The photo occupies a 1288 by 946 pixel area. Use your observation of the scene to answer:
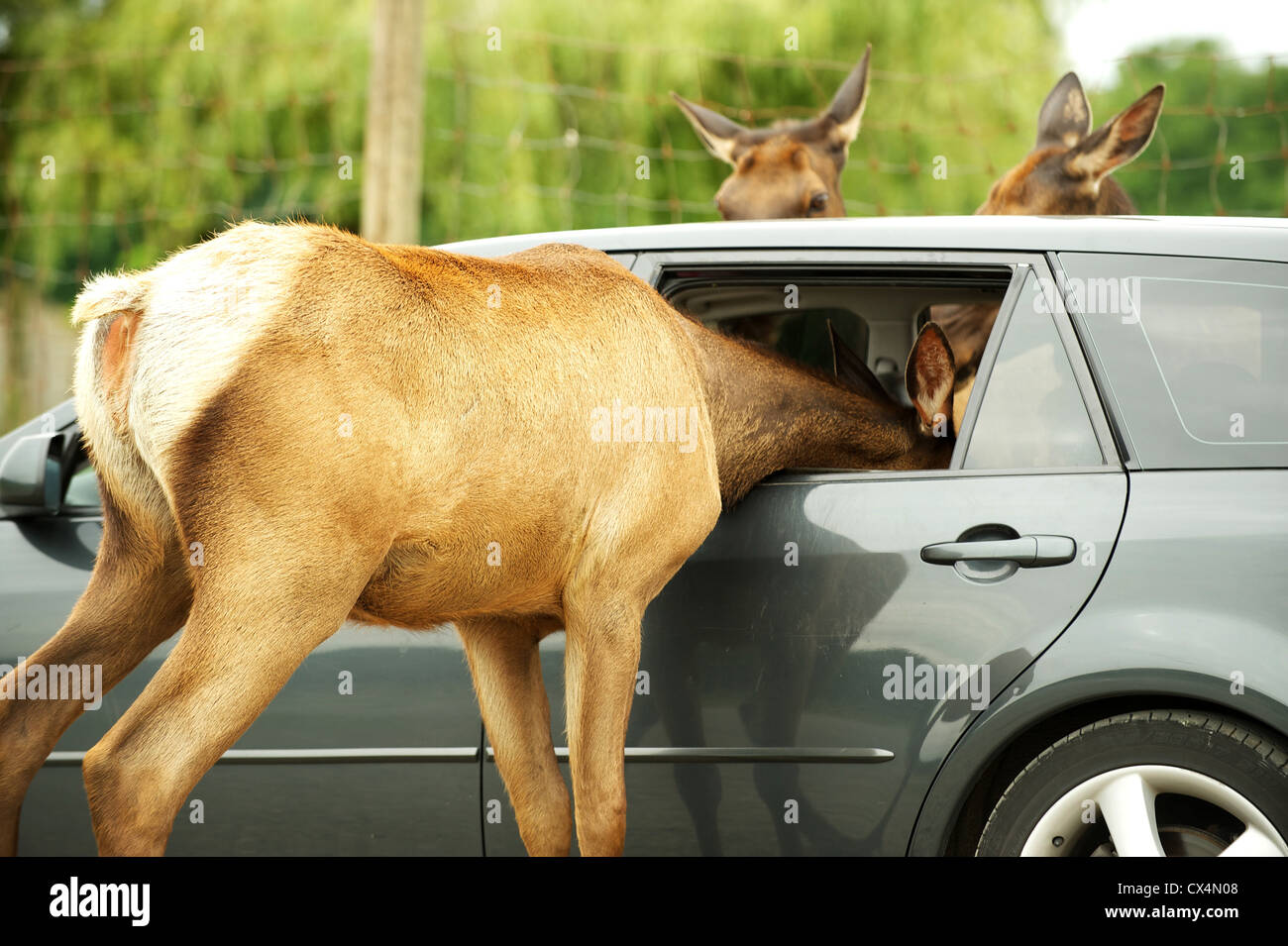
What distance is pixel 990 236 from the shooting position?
3240 millimetres

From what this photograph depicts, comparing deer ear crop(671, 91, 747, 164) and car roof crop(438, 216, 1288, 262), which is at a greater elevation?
deer ear crop(671, 91, 747, 164)

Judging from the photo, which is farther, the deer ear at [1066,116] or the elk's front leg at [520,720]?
the deer ear at [1066,116]

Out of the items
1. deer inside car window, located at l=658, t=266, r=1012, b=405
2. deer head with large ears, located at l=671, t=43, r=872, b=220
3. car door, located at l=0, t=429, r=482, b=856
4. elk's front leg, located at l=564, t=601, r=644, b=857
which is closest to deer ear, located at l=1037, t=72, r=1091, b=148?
deer head with large ears, located at l=671, t=43, r=872, b=220

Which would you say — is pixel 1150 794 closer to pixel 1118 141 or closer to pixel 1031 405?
pixel 1031 405

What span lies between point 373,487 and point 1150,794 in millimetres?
1807

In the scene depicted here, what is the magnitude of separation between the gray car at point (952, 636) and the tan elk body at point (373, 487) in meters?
0.21

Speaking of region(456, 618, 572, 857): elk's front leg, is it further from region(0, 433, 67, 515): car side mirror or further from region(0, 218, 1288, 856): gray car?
region(0, 433, 67, 515): car side mirror

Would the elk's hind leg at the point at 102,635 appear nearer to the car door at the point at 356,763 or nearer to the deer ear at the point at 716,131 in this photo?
the car door at the point at 356,763

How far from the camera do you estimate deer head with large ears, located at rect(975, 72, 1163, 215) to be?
5066 millimetres

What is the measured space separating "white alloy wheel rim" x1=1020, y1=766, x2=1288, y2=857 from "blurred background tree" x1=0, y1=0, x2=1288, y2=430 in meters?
7.13

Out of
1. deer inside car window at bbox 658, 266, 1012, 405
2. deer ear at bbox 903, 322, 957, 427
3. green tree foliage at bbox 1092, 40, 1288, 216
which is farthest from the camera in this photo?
green tree foliage at bbox 1092, 40, 1288, 216

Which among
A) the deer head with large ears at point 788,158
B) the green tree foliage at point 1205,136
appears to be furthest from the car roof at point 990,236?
the green tree foliage at point 1205,136

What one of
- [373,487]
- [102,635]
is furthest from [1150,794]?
[102,635]

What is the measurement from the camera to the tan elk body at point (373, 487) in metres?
2.52
